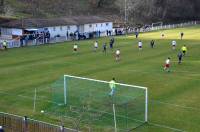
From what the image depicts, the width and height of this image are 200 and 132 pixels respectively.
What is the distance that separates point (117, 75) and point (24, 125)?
18.7 m

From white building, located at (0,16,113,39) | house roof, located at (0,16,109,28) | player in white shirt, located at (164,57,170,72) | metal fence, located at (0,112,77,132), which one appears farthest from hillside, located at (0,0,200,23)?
metal fence, located at (0,112,77,132)

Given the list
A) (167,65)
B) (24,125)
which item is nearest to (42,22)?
(167,65)

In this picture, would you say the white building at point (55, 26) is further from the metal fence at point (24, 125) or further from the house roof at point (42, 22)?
the metal fence at point (24, 125)

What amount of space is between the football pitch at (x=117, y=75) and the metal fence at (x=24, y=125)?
4.31m

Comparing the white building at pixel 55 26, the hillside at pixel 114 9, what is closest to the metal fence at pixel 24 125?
the white building at pixel 55 26

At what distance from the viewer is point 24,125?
22344 mm

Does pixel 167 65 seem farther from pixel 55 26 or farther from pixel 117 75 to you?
pixel 55 26

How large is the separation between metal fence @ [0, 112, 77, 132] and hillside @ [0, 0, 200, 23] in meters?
64.1

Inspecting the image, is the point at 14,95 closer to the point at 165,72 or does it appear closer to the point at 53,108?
the point at 53,108

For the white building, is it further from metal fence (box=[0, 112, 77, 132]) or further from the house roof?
metal fence (box=[0, 112, 77, 132])

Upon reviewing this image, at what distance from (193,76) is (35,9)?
60299 millimetres

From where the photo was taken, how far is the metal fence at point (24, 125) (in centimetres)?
2133

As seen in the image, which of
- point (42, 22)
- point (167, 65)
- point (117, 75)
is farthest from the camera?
point (42, 22)

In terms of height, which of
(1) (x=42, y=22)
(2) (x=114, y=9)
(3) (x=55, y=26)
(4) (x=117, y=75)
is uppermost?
(2) (x=114, y=9)
